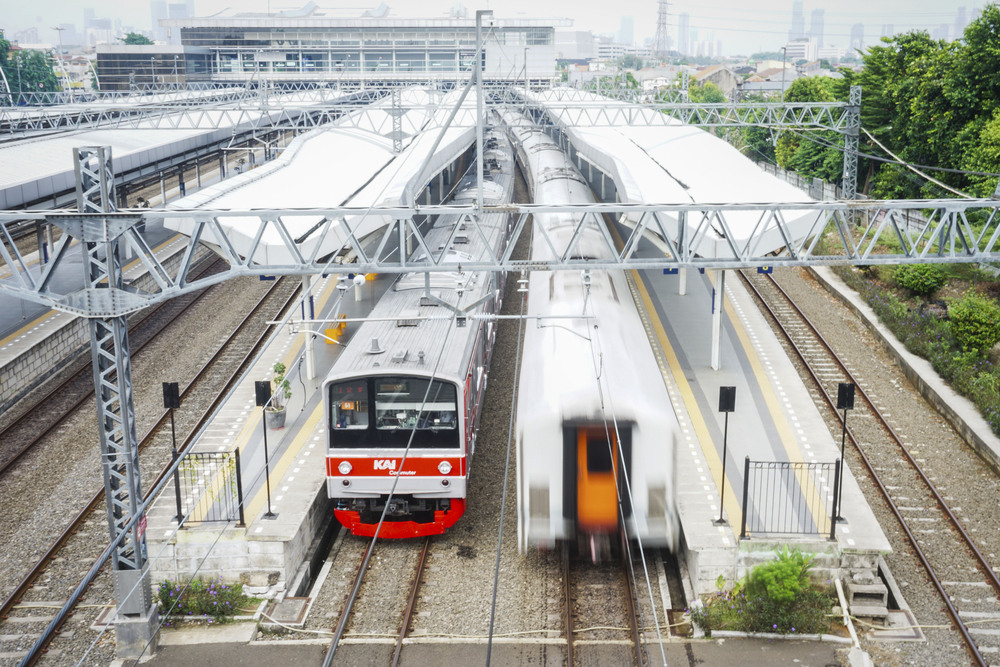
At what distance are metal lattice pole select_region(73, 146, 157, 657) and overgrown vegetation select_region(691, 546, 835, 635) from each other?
18.8 ft

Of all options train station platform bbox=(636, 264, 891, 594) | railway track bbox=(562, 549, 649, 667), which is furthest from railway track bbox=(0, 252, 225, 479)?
train station platform bbox=(636, 264, 891, 594)

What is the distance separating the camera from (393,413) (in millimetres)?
11031

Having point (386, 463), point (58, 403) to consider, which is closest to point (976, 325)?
point (386, 463)

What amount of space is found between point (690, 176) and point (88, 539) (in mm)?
15570

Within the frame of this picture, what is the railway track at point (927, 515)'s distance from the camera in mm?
10195

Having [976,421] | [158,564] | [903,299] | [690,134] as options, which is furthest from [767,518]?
[690,134]

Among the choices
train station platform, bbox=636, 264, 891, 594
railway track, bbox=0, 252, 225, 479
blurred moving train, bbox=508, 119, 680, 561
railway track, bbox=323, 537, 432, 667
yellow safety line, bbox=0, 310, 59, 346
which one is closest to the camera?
railway track, bbox=323, 537, 432, 667

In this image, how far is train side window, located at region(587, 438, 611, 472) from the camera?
10180mm

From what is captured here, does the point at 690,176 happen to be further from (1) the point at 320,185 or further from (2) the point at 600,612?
(2) the point at 600,612

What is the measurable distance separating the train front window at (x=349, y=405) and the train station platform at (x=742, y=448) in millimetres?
3896

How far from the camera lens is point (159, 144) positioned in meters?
26.6

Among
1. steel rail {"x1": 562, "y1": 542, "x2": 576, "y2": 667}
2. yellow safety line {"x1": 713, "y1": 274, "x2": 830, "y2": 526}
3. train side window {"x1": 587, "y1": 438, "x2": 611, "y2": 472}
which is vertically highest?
train side window {"x1": 587, "y1": 438, "x2": 611, "y2": 472}

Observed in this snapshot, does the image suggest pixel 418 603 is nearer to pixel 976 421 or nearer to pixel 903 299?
pixel 976 421

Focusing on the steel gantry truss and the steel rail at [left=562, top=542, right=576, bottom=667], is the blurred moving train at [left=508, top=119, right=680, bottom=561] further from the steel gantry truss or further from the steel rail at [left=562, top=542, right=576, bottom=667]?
the steel gantry truss
